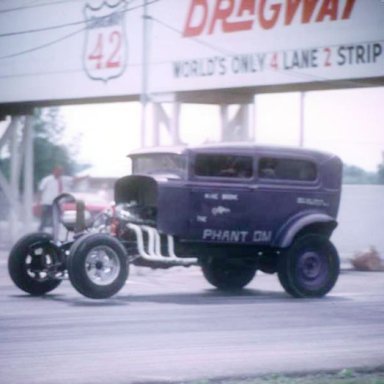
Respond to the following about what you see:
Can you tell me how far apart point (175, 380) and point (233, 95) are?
683 inches

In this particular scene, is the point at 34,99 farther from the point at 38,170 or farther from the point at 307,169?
the point at 38,170

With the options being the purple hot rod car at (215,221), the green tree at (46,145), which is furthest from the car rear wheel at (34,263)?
the green tree at (46,145)

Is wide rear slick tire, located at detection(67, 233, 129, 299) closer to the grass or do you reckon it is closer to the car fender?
the car fender

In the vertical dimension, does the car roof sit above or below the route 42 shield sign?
below

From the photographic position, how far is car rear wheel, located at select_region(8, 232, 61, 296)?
14727 mm

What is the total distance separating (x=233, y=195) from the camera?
14.8 meters

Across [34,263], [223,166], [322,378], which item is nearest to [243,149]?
[223,166]

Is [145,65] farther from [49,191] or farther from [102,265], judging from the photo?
[102,265]

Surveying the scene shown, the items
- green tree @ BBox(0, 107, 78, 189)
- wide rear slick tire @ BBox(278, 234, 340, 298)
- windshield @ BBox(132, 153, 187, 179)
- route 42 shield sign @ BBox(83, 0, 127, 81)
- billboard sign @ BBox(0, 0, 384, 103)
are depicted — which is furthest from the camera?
green tree @ BBox(0, 107, 78, 189)

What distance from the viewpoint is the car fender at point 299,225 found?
1492 centimetres

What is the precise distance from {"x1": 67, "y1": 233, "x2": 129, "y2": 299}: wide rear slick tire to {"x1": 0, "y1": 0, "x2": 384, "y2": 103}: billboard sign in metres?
9.35

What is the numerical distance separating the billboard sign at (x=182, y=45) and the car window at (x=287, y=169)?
6.77 meters

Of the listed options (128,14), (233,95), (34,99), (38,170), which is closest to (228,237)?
(233,95)

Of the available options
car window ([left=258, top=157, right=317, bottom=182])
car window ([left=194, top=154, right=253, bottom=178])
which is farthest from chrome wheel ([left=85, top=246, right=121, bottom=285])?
car window ([left=258, top=157, right=317, bottom=182])
